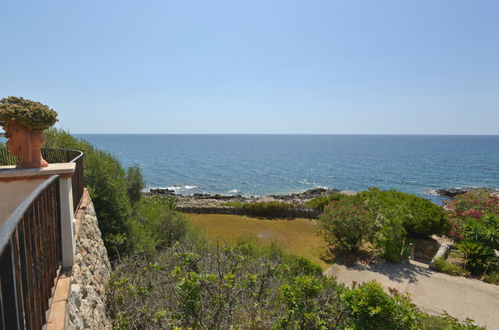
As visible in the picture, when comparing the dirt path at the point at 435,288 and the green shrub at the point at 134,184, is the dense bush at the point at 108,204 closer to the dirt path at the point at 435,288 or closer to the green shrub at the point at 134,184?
the green shrub at the point at 134,184

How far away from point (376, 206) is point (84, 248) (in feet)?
39.6

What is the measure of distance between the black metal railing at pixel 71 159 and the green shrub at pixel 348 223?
10.3m

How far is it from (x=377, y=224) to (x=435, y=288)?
2974 millimetres

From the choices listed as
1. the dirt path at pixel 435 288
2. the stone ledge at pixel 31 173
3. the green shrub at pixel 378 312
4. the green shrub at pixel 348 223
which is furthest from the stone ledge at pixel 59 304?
the green shrub at pixel 348 223

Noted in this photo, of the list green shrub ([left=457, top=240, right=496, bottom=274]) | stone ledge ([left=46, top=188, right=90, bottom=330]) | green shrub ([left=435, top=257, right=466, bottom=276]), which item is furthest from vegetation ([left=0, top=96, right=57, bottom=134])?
green shrub ([left=457, top=240, right=496, bottom=274])

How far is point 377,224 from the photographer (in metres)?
11.5

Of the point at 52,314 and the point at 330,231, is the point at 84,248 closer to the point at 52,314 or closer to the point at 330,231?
the point at 52,314

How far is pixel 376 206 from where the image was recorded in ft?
41.4

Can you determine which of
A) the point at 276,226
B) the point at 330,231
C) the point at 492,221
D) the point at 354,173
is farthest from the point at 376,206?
the point at 354,173

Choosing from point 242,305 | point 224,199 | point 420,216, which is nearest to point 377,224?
point 420,216

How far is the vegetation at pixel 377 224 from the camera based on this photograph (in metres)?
11.5

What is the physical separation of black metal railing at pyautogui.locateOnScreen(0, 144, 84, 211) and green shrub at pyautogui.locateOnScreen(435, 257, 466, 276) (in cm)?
1327

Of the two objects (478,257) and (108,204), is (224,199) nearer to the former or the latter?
(108,204)

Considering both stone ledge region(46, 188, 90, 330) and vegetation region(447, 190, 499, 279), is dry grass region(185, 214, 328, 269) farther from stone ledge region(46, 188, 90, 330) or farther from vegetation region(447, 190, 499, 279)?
stone ledge region(46, 188, 90, 330)
